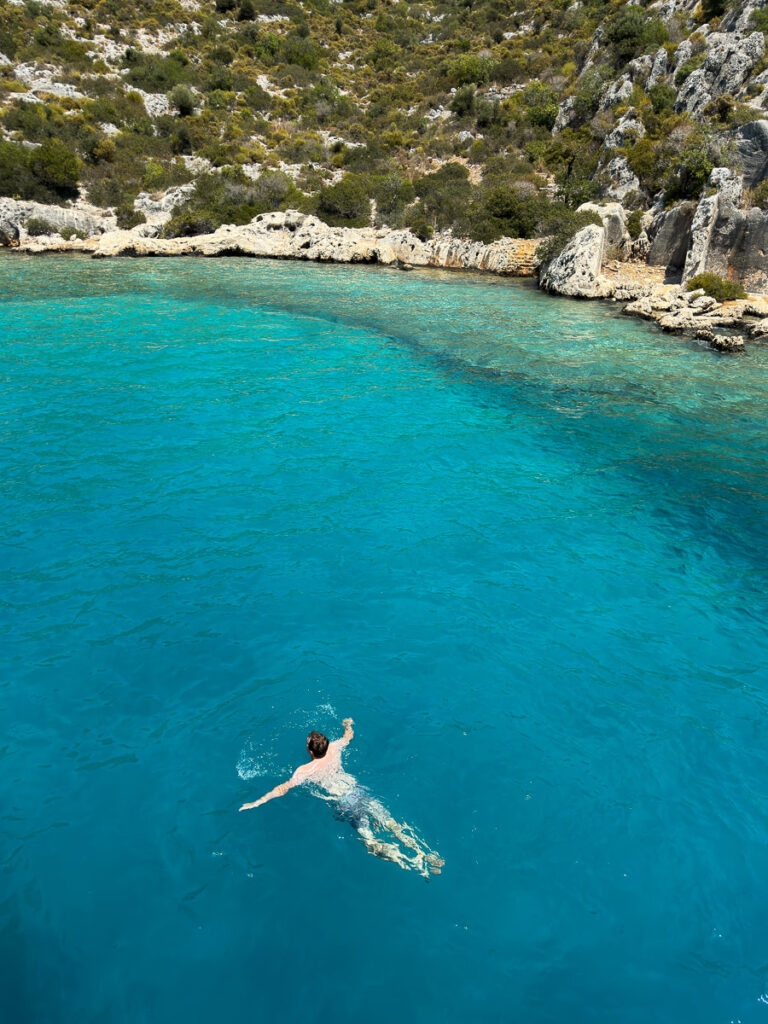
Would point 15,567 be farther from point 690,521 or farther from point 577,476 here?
point 690,521

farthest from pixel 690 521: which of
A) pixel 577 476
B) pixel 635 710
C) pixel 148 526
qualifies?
pixel 148 526

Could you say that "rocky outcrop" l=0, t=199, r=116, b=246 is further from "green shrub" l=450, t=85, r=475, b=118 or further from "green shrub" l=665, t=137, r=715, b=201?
"green shrub" l=665, t=137, r=715, b=201

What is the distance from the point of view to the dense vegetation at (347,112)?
4188 cm

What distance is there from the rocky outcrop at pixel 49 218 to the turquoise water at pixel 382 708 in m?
35.4

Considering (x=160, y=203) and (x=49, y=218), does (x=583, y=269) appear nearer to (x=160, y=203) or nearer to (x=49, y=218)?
(x=160, y=203)

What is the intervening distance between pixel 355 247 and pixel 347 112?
3515cm

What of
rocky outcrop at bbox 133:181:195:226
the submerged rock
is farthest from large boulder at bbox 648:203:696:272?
rocky outcrop at bbox 133:181:195:226

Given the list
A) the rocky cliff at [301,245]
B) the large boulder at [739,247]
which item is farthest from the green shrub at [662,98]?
the large boulder at [739,247]

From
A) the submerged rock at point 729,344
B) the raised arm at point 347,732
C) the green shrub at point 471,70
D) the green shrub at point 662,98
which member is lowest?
the raised arm at point 347,732

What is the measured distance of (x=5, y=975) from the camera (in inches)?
167

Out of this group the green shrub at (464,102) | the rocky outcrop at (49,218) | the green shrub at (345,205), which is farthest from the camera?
the green shrub at (464,102)

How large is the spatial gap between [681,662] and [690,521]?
4131mm

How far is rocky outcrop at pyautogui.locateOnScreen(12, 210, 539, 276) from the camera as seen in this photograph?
3981 centimetres

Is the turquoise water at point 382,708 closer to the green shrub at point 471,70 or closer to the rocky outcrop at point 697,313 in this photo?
the rocky outcrop at point 697,313
